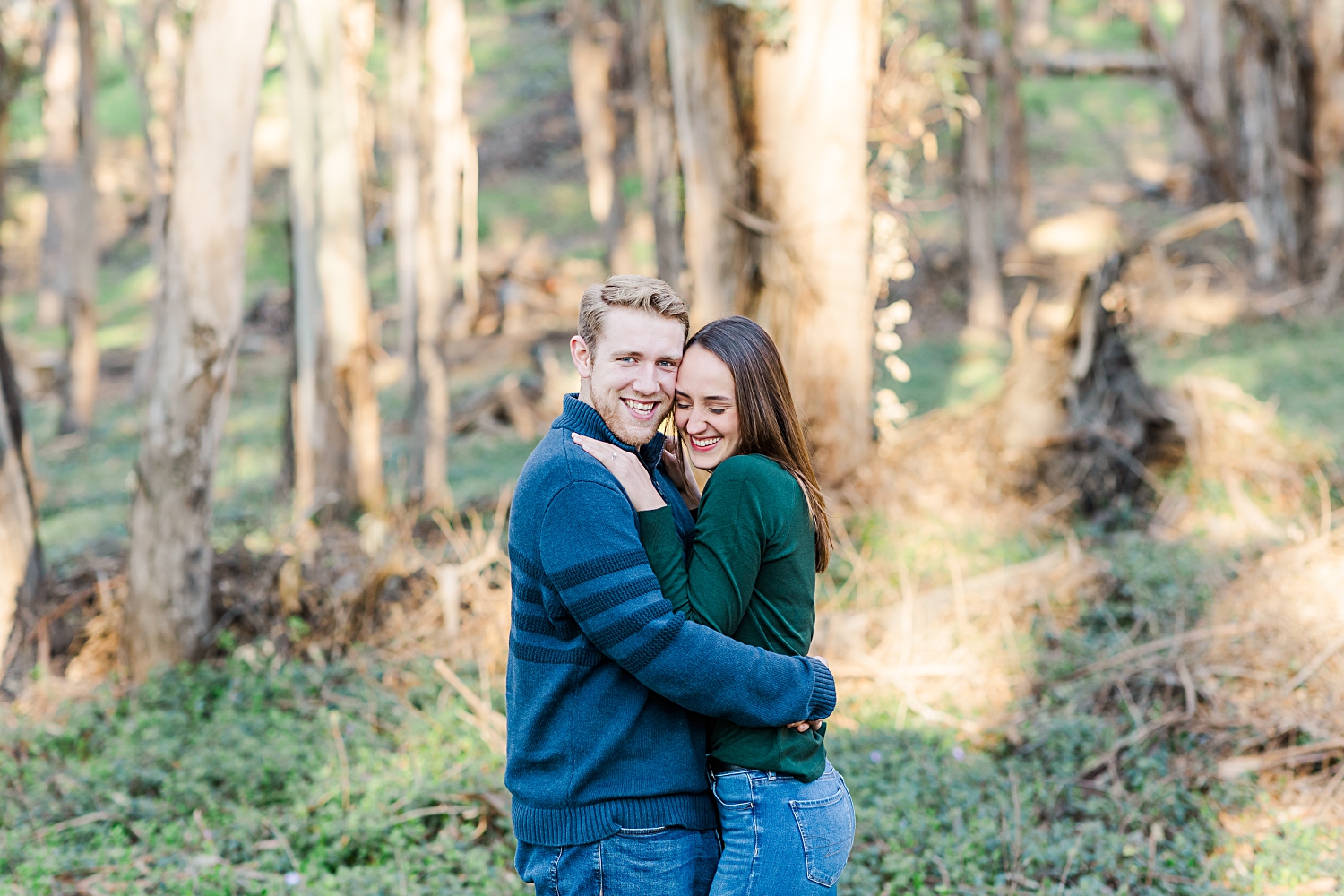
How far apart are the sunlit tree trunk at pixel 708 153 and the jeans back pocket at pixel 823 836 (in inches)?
189

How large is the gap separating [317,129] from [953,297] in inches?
553

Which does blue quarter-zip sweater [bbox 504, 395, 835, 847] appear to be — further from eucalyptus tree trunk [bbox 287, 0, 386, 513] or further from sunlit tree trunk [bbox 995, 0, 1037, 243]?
sunlit tree trunk [bbox 995, 0, 1037, 243]

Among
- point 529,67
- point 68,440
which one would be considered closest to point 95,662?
point 68,440

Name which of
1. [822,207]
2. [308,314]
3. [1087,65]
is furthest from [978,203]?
[308,314]

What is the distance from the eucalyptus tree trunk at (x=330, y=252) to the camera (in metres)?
8.23

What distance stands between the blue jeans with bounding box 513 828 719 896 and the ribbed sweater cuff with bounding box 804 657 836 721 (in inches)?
14.7

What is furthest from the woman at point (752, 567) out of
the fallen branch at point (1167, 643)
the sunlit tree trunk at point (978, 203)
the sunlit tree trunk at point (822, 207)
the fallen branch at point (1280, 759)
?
the sunlit tree trunk at point (978, 203)

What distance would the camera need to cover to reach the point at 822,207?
269 inches

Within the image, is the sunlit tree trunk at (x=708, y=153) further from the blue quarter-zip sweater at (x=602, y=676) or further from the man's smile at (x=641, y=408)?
the blue quarter-zip sweater at (x=602, y=676)

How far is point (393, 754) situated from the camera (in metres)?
4.89

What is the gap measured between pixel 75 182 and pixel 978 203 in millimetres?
13443

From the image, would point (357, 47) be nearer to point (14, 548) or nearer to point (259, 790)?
point (14, 548)

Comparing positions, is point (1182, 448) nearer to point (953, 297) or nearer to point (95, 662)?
point (95, 662)

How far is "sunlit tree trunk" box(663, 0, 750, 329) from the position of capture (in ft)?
21.9
